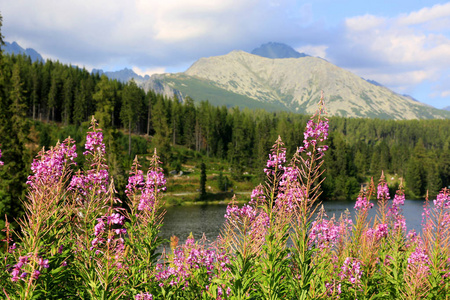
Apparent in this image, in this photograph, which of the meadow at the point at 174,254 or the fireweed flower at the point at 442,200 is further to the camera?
the fireweed flower at the point at 442,200

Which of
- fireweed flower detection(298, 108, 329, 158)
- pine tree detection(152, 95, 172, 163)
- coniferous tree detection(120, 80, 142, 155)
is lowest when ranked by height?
pine tree detection(152, 95, 172, 163)

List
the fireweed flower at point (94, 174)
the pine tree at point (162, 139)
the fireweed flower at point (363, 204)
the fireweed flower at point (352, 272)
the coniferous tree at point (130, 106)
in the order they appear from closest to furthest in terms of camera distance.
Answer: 1. the fireweed flower at point (94, 174)
2. the fireweed flower at point (352, 272)
3. the fireweed flower at point (363, 204)
4. the pine tree at point (162, 139)
5. the coniferous tree at point (130, 106)

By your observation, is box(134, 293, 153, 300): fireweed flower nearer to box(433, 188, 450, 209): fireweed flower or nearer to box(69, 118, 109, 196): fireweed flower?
box(69, 118, 109, 196): fireweed flower

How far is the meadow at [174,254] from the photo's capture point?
510 centimetres

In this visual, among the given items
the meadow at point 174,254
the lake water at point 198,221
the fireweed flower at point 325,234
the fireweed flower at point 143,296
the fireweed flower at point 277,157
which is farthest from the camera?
the lake water at point 198,221

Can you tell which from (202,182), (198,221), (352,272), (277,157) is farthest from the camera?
(202,182)

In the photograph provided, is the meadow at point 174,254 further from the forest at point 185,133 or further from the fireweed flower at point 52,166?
the forest at point 185,133

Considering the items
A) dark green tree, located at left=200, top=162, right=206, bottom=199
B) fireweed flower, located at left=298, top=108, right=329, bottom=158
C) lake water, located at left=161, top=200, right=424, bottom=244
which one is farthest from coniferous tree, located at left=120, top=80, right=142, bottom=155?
fireweed flower, located at left=298, top=108, right=329, bottom=158

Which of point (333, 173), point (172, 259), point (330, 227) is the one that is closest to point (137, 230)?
point (172, 259)

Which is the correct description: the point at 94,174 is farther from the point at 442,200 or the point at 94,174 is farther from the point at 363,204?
the point at 442,200

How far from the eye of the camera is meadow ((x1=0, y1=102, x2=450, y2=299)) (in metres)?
5.10

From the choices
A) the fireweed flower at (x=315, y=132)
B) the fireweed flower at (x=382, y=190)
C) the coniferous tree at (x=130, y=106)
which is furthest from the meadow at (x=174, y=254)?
the coniferous tree at (x=130, y=106)

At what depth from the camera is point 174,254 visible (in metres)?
9.18

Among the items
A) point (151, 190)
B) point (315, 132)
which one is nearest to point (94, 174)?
point (151, 190)
